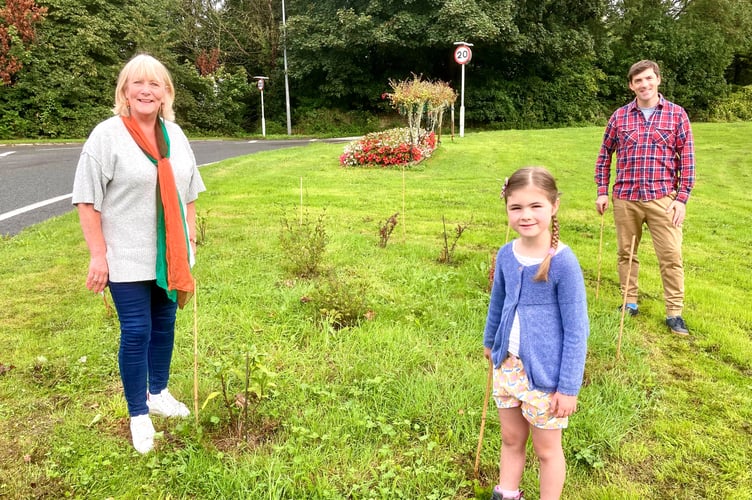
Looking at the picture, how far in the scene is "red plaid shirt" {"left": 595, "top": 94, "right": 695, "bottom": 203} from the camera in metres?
3.86

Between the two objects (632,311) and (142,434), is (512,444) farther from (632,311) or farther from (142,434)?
(632,311)

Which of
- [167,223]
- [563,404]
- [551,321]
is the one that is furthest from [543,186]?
[167,223]

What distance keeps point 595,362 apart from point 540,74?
3053 centimetres

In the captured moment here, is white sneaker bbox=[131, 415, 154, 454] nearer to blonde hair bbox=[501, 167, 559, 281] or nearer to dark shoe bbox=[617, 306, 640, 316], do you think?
blonde hair bbox=[501, 167, 559, 281]

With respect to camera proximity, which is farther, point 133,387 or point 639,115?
point 639,115

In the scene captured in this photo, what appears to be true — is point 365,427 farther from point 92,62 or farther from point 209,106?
point 209,106

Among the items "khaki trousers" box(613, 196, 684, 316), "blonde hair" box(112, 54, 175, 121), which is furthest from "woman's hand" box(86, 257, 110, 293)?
"khaki trousers" box(613, 196, 684, 316)

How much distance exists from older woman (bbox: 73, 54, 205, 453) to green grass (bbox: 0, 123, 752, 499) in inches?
17.5

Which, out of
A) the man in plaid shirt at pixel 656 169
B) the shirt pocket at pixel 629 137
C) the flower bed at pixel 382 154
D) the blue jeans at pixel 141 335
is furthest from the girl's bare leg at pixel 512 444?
the flower bed at pixel 382 154

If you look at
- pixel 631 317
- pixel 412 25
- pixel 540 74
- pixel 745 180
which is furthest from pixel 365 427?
pixel 540 74

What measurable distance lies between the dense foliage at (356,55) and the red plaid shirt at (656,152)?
2216 cm

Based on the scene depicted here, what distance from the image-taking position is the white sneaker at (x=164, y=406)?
2.82 meters

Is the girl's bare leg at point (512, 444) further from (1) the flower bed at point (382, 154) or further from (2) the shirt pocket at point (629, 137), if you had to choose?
(1) the flower bed at point (382, 154)

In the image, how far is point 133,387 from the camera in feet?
8.38
